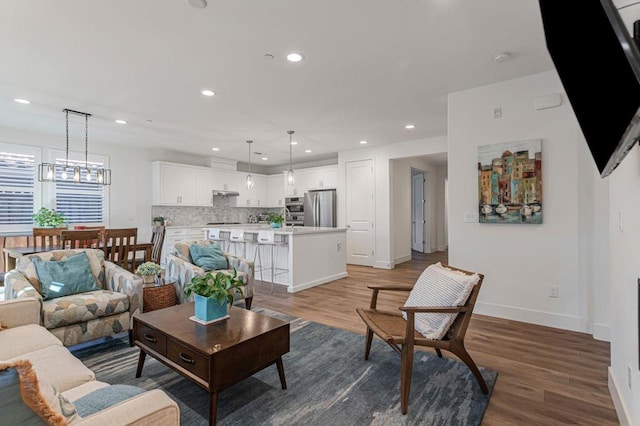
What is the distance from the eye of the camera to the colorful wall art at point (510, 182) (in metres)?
3.35

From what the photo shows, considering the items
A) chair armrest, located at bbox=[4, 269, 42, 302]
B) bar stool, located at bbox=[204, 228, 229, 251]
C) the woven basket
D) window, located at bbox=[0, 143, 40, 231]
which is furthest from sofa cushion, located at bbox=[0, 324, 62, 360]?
window, located at bbox=[0, 143, 40, 231]

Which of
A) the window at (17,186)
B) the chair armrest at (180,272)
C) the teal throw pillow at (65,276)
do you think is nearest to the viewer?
the teal throw pillow at (65,276)

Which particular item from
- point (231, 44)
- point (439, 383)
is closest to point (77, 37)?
point (231, 44)

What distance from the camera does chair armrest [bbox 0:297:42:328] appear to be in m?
2.07

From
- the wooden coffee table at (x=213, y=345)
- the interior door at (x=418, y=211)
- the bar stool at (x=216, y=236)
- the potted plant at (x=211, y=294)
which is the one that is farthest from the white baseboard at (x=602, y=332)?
the interior door at (x=418, y=211)

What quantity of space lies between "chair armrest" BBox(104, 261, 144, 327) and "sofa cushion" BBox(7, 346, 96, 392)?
45.5 inches

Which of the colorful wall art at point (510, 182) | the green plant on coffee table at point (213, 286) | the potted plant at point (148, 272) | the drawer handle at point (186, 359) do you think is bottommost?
the drawer handle at point (186, 359)

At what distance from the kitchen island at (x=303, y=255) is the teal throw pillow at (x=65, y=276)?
2.47m

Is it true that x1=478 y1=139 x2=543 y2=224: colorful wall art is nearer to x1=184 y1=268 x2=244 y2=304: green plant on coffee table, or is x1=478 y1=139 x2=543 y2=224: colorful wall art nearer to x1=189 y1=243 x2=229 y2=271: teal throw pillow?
x1=184 y1=268 x2=244 y2=304: green plant on coffee table

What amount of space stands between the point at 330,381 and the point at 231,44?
282 cm

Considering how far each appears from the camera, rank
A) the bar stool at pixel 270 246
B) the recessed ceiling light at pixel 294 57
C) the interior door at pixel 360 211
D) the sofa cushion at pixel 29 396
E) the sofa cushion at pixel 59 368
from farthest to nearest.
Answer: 1. the interior door at pixel 360 211
2. the bar stool at pixel 270 246
3. the recessed ceiling light at pixel 294 57
4. the sofa cushion at pixel 59 368
5. the sofa cushion at pixel 29 396

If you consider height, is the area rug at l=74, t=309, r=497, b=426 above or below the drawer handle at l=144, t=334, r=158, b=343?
below

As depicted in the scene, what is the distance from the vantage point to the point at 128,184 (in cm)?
663

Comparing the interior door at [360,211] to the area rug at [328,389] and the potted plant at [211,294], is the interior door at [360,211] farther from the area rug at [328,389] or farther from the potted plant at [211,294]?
the potted plant at [211,294]
